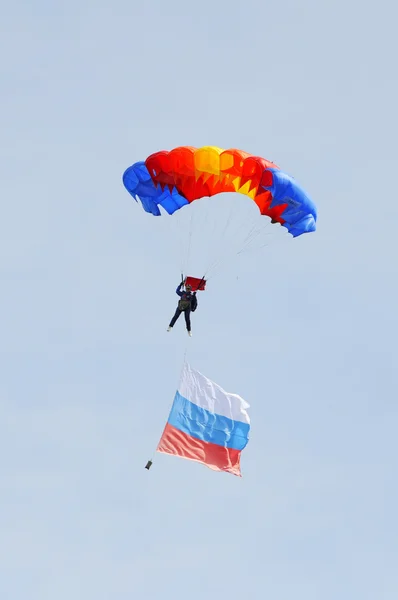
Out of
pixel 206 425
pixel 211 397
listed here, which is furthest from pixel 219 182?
pixel 206 425

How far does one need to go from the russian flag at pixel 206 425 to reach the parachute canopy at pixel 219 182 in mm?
4578

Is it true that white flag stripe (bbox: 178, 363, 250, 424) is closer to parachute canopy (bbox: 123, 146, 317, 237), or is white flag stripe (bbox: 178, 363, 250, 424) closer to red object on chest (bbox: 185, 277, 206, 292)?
red object on chest (bbox: 185, 277, 206, 292)

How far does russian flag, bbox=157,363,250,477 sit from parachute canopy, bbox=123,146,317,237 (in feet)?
15.0

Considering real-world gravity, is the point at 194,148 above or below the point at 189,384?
above

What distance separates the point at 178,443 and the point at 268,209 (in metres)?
6.23

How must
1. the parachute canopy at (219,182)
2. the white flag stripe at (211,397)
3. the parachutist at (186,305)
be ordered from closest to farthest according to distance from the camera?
the parachute canopy at (219,182), the parachutist at (186,305), the white flag stripe at (211,397)

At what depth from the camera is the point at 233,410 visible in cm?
3475

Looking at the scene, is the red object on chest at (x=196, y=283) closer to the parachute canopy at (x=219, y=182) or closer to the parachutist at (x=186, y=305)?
the parachutist at (x=186, y=305)

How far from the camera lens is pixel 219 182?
33.3 metres

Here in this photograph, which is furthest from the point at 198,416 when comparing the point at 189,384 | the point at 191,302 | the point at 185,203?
the point at 185,203

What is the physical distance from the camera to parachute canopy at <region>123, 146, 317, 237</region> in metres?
32.7

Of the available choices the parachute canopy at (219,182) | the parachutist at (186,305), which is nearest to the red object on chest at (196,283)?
the parachutist at (186,305)

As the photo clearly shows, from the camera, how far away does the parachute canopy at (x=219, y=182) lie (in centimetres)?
3269

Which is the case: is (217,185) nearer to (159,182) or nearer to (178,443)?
(159,182)
